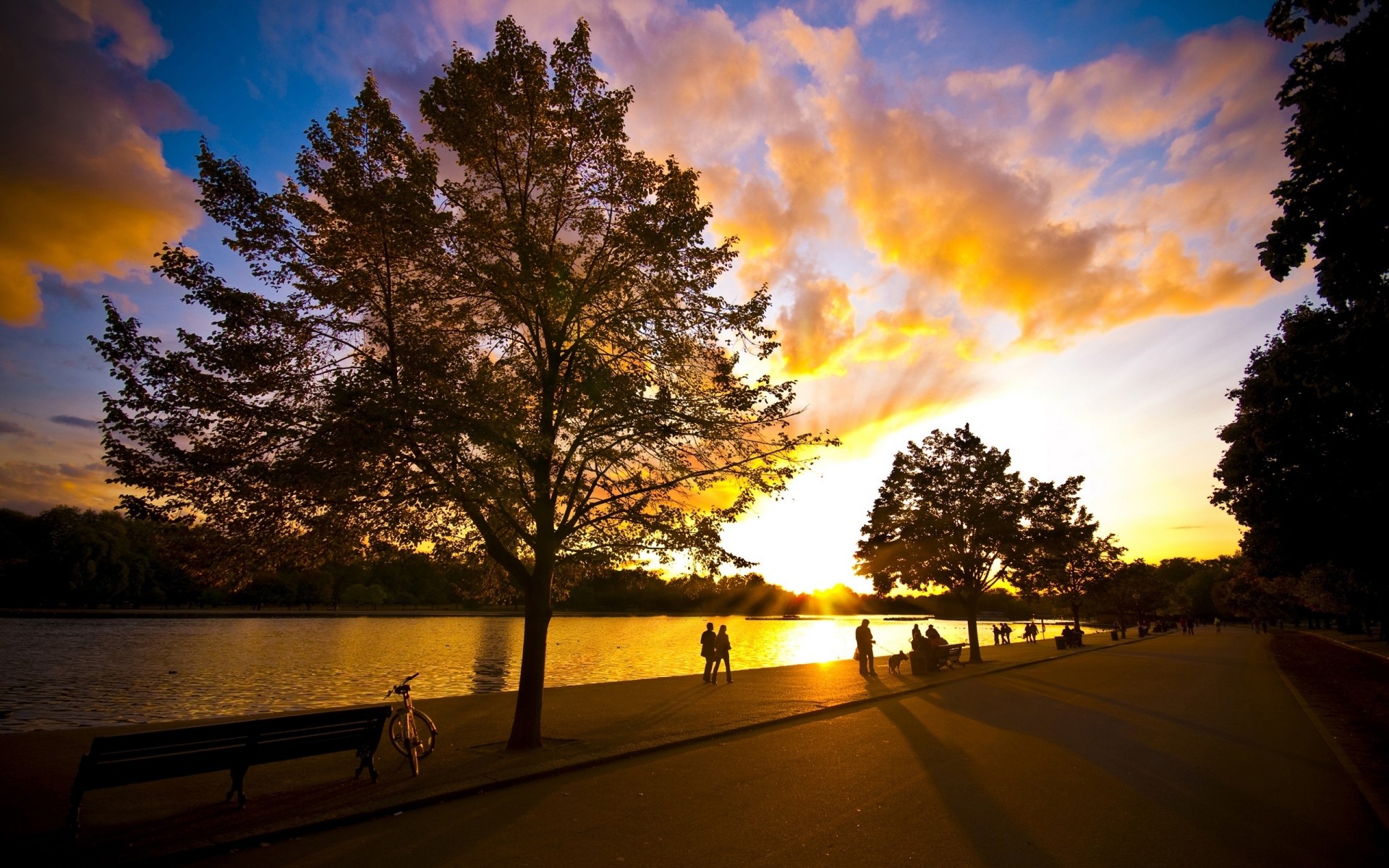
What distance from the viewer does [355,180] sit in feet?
34.5

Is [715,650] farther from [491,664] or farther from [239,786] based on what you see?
[491,664]

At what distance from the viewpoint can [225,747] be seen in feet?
25.4

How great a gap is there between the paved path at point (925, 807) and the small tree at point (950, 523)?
15799 mm

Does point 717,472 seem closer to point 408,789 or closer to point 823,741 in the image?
point 823,741

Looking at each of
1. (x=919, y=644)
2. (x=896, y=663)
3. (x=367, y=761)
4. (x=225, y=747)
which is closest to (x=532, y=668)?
(x=367, y=761)

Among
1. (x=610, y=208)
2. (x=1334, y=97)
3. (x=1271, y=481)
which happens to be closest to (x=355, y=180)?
(x=610, y=208)

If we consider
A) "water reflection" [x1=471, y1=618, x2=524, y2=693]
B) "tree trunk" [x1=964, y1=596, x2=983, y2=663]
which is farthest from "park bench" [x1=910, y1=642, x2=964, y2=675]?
"water reflection" [x1=471, y1=618, x2=524, y2=693]

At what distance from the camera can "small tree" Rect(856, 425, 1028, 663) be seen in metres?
29.8

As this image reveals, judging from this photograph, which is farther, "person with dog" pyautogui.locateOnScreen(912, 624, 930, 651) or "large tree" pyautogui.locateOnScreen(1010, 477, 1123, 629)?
"large tree" pyautogui.locateOnScreen(1010, 477, 1123, 629)

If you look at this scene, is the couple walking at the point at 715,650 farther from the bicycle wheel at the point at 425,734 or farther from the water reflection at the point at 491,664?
the bicycle wheel at the point at 425,734

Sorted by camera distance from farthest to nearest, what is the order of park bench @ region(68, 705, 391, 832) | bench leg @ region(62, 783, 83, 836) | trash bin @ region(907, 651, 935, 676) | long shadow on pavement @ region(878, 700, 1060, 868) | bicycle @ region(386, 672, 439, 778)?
trash bin @ region(907, 651, 935, 676), bicycle @ region(386, 672, 439, 778), park bench @ region(68, 705, 391, 832), bench leg @ region(62, 783, 83, 836), long shadow on pavement @ region(878, 700, 1060, 868)

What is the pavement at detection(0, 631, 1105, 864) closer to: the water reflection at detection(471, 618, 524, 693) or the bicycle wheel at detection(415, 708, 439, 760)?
the bicycle wheel at detection(415, 708, 439, 760)

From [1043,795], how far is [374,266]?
1205 cm

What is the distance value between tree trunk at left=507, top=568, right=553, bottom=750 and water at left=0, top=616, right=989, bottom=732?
999cm
